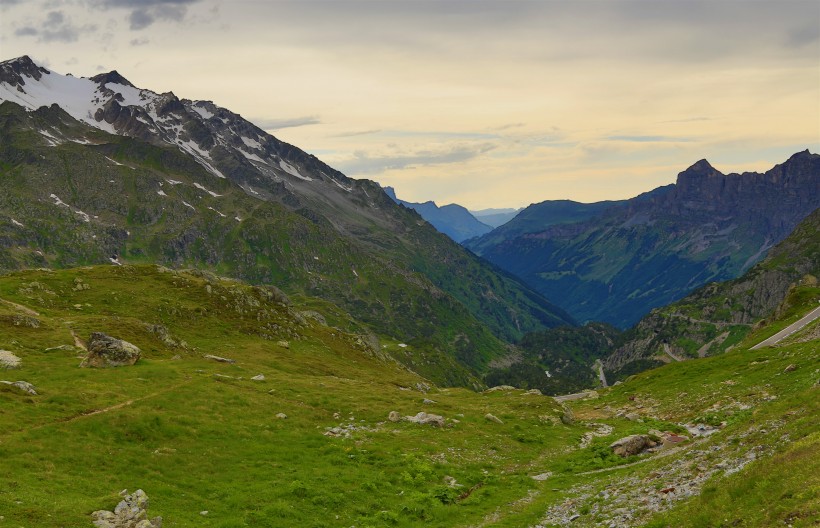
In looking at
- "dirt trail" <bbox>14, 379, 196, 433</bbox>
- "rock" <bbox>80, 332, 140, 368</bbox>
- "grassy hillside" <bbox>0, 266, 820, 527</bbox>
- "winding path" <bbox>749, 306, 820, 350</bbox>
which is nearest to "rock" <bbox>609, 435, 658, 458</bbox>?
"grassy hillside" <bbox>0, 266, 820, 527</bbox>

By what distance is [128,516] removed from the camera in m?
32.1

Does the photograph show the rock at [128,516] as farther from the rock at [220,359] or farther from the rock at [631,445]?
the rock at [220,359]

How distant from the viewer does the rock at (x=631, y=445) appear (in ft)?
170

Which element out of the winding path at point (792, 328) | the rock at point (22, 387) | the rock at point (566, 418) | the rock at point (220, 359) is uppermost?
the rock at point (22, 387)

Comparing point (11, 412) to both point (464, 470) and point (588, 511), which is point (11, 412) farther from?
point (588, 511)

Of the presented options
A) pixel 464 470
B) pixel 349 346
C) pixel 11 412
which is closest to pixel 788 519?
pixel 464 470

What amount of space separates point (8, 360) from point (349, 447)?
34.0 metres

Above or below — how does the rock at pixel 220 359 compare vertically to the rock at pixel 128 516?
above

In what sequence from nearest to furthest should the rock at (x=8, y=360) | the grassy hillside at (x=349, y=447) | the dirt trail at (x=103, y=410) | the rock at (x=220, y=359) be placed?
the grassy hillside at (x=349, y=447)
the dirt trail at (x=103, y=410)
the rock at (x=8, y=360)
the rock at (x=220, y=359)

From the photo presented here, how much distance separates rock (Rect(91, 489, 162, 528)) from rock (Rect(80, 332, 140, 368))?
30.1 m

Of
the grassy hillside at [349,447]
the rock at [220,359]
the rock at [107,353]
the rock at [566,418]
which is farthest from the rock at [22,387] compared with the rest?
the rock at [566,418]

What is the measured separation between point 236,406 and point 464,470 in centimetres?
2296

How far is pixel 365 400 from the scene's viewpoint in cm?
6750

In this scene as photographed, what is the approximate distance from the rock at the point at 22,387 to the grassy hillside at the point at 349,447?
85cm
